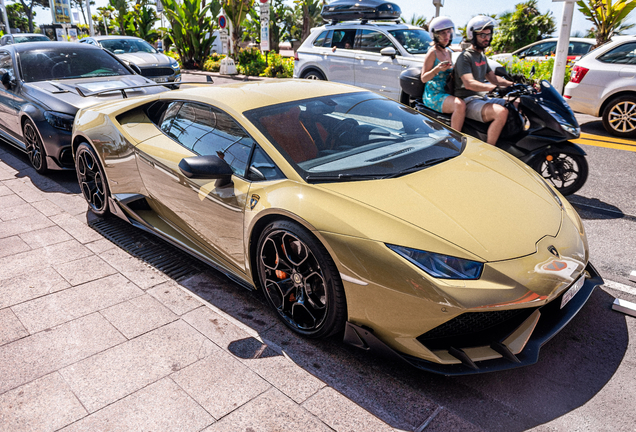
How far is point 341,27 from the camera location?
10.2 metres

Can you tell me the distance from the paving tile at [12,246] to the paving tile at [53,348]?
54.9 inches

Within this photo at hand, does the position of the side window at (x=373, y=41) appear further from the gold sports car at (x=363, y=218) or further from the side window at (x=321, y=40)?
the gold sports car at (x=363, y=218)

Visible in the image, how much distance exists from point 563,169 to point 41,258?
185 inches

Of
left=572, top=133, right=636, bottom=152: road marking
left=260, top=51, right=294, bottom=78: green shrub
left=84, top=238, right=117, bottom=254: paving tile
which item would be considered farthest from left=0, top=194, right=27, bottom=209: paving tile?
left=260, top=51, right=294, bottom=78: green shrub

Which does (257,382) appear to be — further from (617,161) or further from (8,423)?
(617,161)

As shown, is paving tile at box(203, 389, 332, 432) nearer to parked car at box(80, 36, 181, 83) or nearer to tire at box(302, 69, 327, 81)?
tire at box(302, 69, 327, 81)

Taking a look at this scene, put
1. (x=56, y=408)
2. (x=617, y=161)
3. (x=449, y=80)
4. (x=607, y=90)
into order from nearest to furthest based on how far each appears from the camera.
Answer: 1. (x=56, y=408)
2. (x=449, y=80)
3. (x=617, y=161)
4. (x=607, y=90)

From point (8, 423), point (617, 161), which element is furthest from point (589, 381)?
point (617, 161)

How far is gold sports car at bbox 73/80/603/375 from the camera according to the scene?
7.14ft

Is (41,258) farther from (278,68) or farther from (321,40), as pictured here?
(278,68)

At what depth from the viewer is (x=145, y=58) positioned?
12.8 meters

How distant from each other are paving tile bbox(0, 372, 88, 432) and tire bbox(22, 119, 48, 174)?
3.93 meters

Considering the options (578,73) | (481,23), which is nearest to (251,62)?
(578,73)

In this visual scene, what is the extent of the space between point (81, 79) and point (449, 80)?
4693 mm
